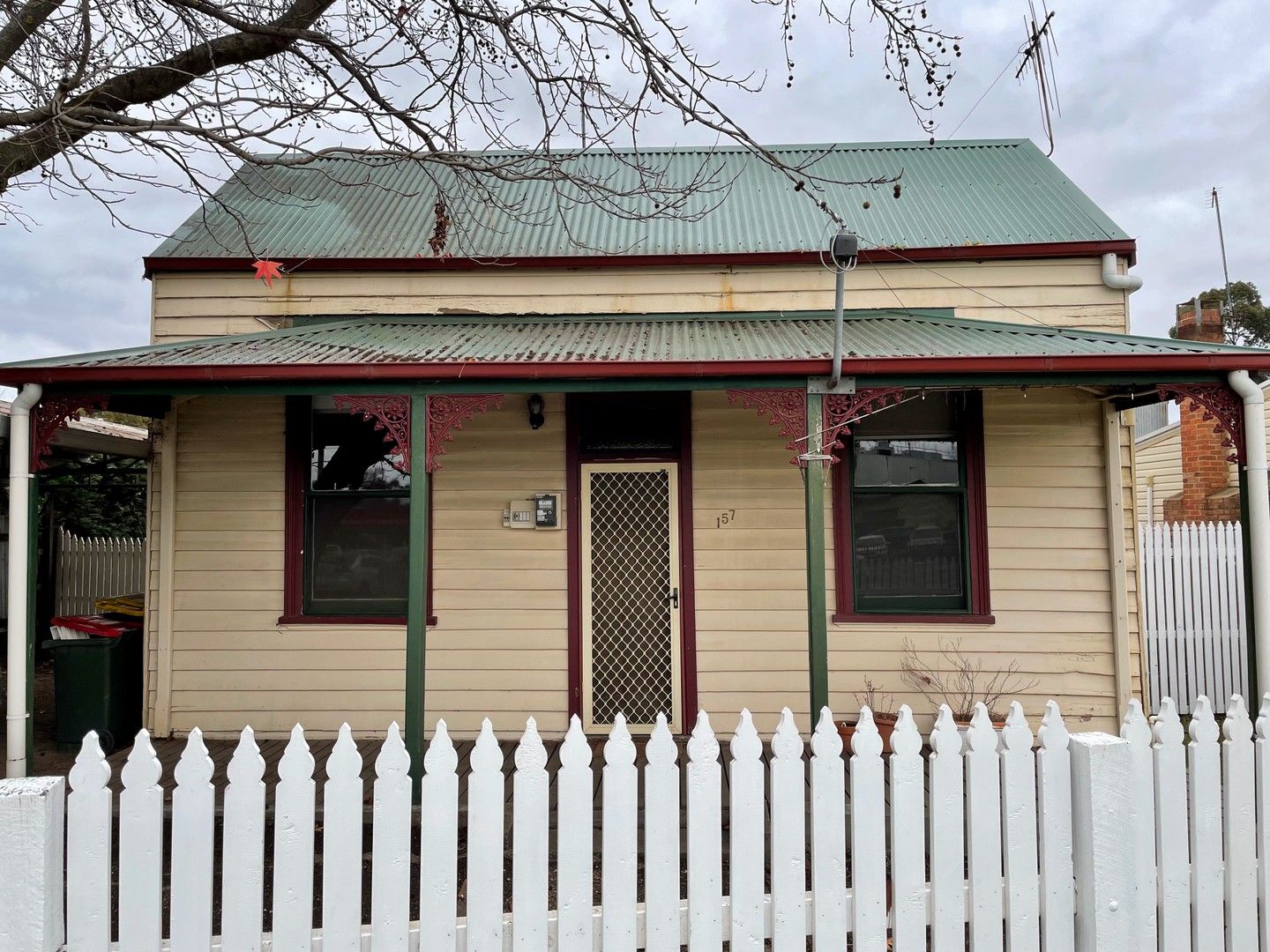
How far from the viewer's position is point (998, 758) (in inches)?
100

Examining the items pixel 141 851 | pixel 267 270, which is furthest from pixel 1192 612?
pixel 267 270

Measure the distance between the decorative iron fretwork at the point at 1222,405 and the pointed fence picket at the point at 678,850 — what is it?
314cm

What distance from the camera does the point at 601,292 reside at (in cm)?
655

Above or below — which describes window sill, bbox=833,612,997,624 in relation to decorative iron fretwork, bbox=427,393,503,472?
below

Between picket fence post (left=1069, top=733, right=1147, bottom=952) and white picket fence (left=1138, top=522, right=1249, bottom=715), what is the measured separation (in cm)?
636

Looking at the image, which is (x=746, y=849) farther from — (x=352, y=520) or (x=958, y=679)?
(x=352, y=520)

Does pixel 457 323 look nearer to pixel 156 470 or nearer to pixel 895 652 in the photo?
pixel 156 470

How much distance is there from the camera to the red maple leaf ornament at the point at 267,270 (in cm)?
619

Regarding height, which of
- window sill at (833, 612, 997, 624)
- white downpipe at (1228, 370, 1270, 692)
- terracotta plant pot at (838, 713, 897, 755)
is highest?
white downpipe at (1228, 370, 1270, 692)

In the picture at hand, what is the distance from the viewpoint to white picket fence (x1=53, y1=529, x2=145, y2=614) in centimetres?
1072

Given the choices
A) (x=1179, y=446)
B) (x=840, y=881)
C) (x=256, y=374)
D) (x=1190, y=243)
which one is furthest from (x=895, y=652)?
(x=1190, y=243)

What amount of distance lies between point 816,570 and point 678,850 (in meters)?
2.66

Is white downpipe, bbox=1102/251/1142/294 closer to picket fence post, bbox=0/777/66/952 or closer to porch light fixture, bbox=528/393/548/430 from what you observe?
porch light fixture, bbox=528/393/548/430

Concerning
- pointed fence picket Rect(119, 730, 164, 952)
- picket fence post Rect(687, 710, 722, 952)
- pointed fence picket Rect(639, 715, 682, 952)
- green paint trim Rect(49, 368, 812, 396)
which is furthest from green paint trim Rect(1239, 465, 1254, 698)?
pointed fence picket Rect(119, 730, 164, 952)
